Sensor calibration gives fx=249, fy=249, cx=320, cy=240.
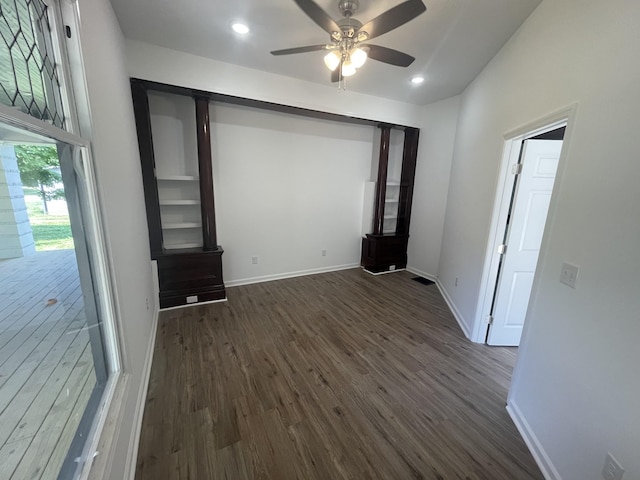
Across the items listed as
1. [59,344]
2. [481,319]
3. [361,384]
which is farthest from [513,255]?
[59,344]

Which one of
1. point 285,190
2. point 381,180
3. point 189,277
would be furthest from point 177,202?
point 381,180

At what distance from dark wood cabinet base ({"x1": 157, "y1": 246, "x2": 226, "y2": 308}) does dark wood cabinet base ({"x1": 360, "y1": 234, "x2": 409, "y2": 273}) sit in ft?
8.25

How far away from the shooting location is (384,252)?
175 inches

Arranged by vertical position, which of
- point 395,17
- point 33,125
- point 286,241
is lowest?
point 286,241

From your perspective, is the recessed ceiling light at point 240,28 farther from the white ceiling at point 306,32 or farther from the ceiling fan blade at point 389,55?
the ceiling fan blade at point 389,55

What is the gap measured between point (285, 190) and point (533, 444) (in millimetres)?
3625

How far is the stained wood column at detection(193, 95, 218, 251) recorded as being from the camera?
2893mm

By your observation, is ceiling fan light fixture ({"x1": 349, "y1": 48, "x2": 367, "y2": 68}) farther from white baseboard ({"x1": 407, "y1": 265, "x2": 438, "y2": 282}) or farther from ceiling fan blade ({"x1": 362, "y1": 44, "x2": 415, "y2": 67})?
white baseboard ({"x1": 407, "y1": 265, "x2": 438, "y2": 282})

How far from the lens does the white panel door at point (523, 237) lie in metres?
2.12

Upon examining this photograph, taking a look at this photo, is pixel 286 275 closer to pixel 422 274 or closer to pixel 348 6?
pixel 422 274

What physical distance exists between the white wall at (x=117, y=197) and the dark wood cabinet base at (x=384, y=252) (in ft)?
11.1

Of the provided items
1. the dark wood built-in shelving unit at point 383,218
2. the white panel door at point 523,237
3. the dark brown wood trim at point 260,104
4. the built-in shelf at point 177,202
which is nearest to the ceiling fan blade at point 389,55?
the white panel door at point 523,237

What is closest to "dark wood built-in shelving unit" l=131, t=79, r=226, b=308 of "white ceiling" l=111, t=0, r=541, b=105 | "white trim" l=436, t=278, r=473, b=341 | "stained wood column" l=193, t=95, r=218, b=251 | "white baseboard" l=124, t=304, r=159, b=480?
"stained wood column" l=193, t=95, r=218, b=251

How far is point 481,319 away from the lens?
251cm
